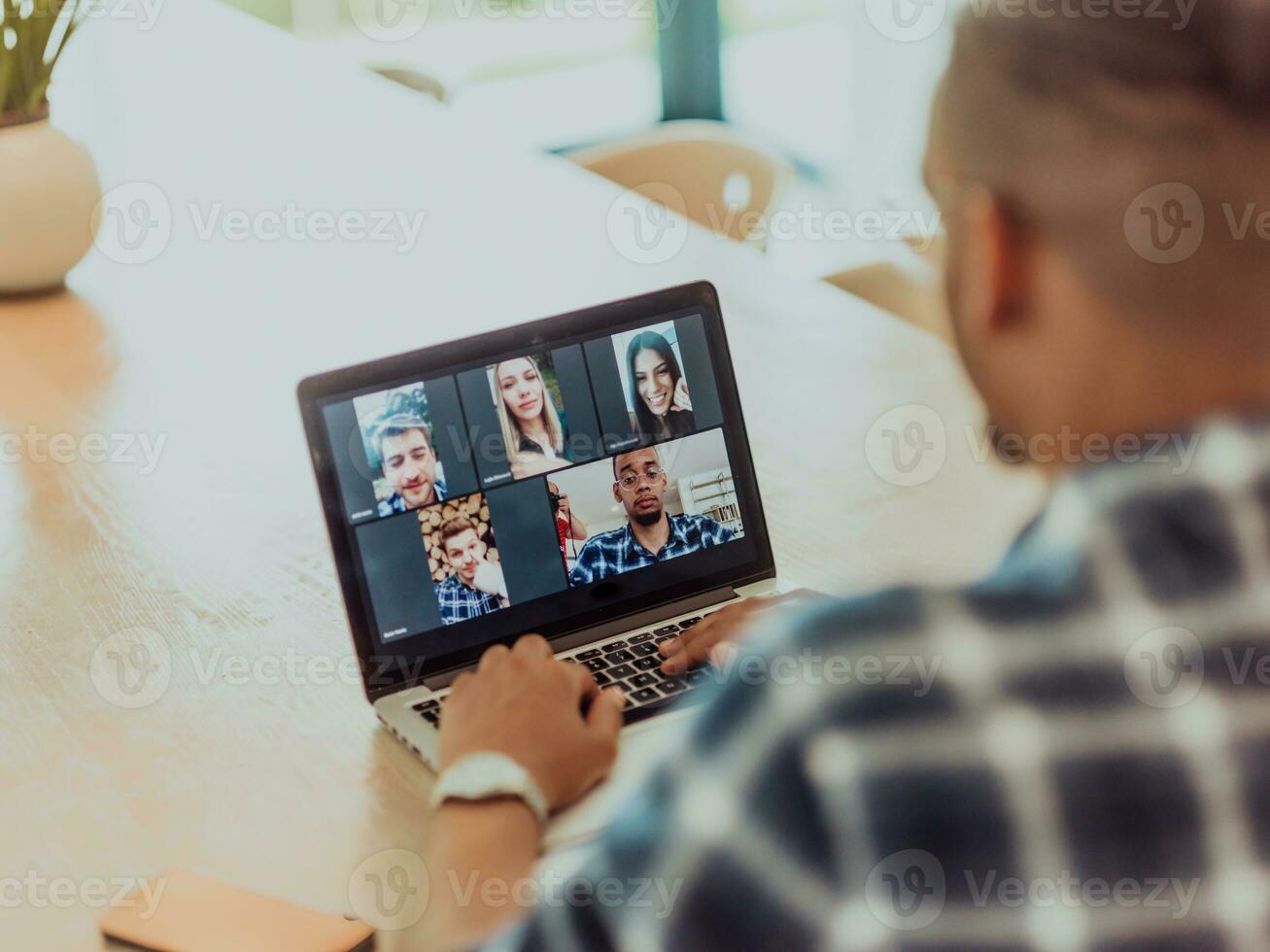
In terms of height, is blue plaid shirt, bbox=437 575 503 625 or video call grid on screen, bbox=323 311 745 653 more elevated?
video call grid on screen, bbox=323 311 745 653

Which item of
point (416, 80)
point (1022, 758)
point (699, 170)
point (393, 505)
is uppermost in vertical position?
point (416, 80)

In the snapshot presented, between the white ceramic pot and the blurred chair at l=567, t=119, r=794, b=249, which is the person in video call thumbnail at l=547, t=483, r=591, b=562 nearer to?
the white ceramic pot

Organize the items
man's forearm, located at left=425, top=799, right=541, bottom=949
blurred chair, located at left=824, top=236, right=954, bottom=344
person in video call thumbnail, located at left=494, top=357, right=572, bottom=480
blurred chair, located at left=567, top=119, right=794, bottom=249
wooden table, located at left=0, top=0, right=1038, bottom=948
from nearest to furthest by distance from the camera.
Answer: man's forearm, located at left=425, top=799, right=541, bottom=949 → wooden table, located at left=0, top=0, right=1038, bottom=948 → person in video call thumbnail, located at left=494, top=357, right=572, bottom=480 → blurred chair, located at left=824, top=236, right=954, bottom=344 → blurred chair, located at left=567, top=119, right=794, bottom=249

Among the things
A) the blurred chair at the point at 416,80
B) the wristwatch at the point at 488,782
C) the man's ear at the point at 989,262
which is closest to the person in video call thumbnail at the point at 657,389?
the wristwatch at the point at 488,782

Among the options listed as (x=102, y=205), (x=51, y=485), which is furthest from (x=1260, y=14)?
(x=102, y=205)

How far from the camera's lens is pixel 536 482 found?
44.6 inches

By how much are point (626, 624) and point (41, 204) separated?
123 centimetres

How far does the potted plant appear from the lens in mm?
1920

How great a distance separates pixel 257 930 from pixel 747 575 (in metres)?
0.49

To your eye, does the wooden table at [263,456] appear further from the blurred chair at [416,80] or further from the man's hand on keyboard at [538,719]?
the blurred chair at [416,80]

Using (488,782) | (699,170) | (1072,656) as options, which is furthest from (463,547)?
(699,170)

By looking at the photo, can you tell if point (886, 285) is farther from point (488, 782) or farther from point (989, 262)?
point (989, 262)

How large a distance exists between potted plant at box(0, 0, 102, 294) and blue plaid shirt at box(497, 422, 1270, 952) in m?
1.70

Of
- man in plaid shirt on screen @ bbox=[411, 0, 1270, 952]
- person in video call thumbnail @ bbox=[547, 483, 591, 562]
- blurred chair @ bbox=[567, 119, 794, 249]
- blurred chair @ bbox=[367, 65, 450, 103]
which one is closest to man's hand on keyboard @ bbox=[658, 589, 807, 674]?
person in video call thumbnail @ bbox=[547, 483, 591, 562]
